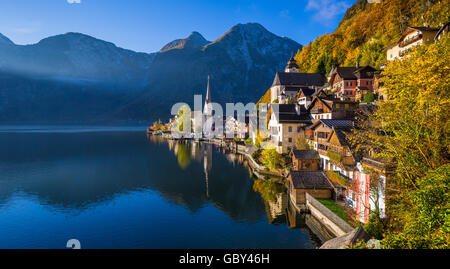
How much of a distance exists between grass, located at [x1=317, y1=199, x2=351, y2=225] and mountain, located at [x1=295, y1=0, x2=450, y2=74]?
56495mm

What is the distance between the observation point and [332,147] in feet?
124

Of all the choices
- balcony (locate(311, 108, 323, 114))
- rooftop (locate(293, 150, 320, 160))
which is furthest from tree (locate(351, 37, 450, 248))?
balcony (locate(311, 108, 323, 114))

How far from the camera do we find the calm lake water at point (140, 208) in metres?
25.8

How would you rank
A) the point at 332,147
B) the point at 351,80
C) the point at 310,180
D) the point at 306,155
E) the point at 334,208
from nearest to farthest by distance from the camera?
the point at 334,208 → the point at 310,180 → the point at 332,147 → the point at 306,155 → the point at 351,80

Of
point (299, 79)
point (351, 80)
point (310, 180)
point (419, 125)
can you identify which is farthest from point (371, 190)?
point (299, 79)

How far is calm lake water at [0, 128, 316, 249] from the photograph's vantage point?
84.6 ft

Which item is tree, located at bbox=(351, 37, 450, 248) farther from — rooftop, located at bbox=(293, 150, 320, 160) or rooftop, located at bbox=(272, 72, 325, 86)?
rooftop, located at bbox=(272, 72, 325, 86)

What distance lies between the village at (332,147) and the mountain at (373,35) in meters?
9.21

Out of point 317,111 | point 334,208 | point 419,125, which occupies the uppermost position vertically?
point 317,111

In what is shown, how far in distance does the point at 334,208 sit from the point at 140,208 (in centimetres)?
2576

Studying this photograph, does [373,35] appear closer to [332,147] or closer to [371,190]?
[332,147]

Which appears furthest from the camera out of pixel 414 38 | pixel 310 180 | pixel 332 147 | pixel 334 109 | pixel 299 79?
pixel 299 79

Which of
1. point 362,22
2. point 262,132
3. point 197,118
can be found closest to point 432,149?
point 262,132

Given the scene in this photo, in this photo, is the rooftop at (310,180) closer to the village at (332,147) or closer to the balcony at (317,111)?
the village at (332,147)
